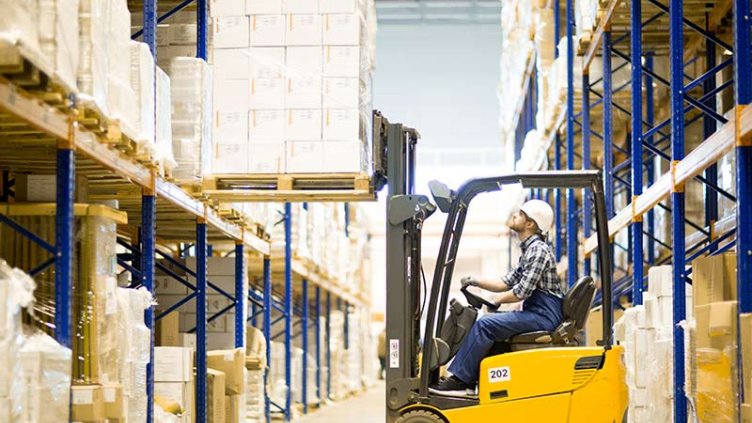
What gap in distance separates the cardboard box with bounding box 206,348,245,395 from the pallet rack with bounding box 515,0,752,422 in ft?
11.7

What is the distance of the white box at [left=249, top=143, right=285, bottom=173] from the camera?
906cm

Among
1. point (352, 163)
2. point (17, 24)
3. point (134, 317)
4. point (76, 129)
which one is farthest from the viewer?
point (352, 163)

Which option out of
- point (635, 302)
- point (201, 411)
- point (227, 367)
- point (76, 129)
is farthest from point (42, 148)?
point (635, 302)

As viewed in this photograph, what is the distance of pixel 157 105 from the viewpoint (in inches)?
311

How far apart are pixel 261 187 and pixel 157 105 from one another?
5.47ft

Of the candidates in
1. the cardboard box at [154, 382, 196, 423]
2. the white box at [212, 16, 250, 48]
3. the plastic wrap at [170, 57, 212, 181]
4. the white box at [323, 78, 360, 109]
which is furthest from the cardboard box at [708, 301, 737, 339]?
the white box at [212, 16, 250, 48]

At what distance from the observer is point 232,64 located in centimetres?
922

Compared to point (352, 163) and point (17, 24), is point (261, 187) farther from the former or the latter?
point (17, 24)

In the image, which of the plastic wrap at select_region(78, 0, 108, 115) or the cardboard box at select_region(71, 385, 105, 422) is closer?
the plastic wrap at select_region(78, 0, 108, 115)

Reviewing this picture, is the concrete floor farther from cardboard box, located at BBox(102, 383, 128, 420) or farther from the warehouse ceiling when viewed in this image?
the warehouse ceiling

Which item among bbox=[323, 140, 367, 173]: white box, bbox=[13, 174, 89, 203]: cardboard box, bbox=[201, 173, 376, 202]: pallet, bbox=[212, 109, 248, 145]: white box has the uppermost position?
bbox=[212, 109, 248, 145]: white box

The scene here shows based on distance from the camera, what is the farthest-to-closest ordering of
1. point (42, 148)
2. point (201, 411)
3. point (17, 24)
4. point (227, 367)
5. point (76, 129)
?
point (227, 367) < point (201, 411) < point (42, 148) < point (76, 129) < point (17, 24)

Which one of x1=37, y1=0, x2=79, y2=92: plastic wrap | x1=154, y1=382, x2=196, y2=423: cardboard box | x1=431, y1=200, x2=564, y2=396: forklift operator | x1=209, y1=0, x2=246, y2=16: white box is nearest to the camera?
x1=37, y1=0, x2=79, y2=92: plastic wrap

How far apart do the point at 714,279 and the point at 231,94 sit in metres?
3.95
